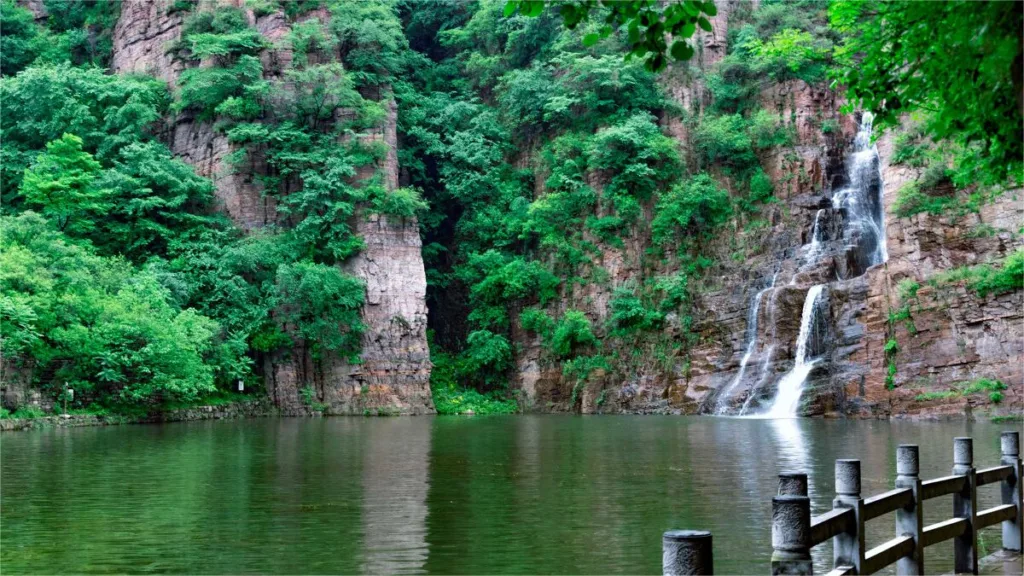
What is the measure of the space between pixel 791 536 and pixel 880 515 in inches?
109

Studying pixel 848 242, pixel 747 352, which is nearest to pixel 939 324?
pixel 848 242

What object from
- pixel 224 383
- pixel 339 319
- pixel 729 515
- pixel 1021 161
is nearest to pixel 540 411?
pixel 339 319

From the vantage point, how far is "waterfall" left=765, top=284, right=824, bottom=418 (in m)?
36.6

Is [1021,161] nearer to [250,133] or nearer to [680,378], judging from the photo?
[680,378]

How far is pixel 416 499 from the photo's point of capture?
47.2 feet

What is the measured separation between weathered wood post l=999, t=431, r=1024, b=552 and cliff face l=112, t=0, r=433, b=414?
34452mm

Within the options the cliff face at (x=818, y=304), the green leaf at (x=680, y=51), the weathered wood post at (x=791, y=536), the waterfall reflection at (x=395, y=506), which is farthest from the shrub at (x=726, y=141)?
the weathered wood post at (x=791, y=536)

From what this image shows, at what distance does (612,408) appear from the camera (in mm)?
43312

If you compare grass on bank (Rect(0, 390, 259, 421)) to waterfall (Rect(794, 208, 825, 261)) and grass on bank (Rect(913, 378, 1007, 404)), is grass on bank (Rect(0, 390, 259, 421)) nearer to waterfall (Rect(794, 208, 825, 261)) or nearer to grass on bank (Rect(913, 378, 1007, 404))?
waterfall (Rect(794, 208, 825, 261))

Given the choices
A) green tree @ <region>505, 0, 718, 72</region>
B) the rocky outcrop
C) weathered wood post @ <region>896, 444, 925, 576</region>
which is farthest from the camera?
the rocky outcrop

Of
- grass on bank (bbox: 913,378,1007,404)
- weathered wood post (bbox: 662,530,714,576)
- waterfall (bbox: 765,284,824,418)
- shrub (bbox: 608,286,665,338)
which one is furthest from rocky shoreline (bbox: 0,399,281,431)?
weathered wood post (bbox: 662,530,714,576)

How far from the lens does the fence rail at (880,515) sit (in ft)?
17.0

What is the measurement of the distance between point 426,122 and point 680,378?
19.0 m

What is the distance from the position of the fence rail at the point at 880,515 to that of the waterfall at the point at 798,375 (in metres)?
27.5
